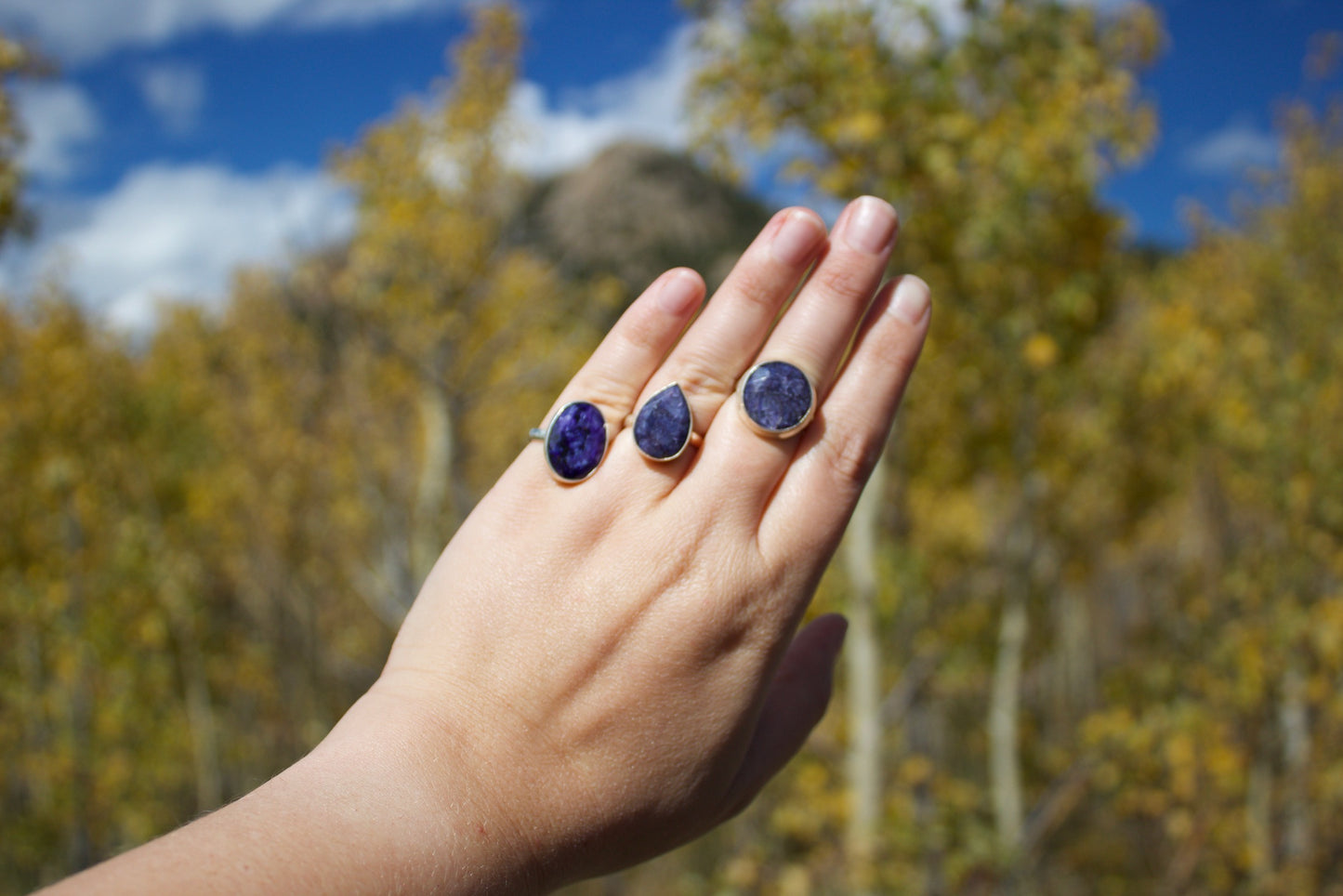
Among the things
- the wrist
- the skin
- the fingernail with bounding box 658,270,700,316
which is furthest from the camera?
the fingernail with bounding box 658,270,700,316

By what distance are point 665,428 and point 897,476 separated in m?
4.13

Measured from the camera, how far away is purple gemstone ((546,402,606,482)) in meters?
1.13

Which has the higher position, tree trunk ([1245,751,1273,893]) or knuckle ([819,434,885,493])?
tree trunk ([1245,751,1273,893])

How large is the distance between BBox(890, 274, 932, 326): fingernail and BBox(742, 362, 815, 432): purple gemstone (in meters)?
0.18

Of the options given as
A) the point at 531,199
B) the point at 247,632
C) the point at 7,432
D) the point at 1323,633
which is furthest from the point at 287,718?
the point at 1323,633

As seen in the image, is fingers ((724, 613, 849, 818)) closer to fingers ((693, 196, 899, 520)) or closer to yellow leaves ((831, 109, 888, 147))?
fingers ((693, 196, 899, 520))

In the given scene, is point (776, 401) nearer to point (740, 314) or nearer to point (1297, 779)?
point (740, 314)

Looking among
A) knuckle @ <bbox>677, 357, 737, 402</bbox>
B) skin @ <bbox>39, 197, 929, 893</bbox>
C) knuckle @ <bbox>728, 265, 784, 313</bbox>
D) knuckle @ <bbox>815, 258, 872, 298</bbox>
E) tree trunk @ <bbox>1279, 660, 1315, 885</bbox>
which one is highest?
tree trunk @ <bbox>1279, 660, 1315, 885</bbox>

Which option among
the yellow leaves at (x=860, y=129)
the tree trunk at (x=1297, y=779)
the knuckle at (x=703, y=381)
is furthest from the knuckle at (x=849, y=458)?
the tree trunk at (x=1297, y=779)

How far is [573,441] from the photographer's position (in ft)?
3.73

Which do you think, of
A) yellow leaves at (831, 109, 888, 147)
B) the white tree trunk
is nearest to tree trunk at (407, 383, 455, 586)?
the white tree trunk

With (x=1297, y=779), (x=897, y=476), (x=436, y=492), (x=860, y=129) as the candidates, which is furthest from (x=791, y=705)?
(x=1297, y=779)

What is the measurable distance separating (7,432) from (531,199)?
5.23m

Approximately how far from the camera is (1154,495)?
6262 millimetres
